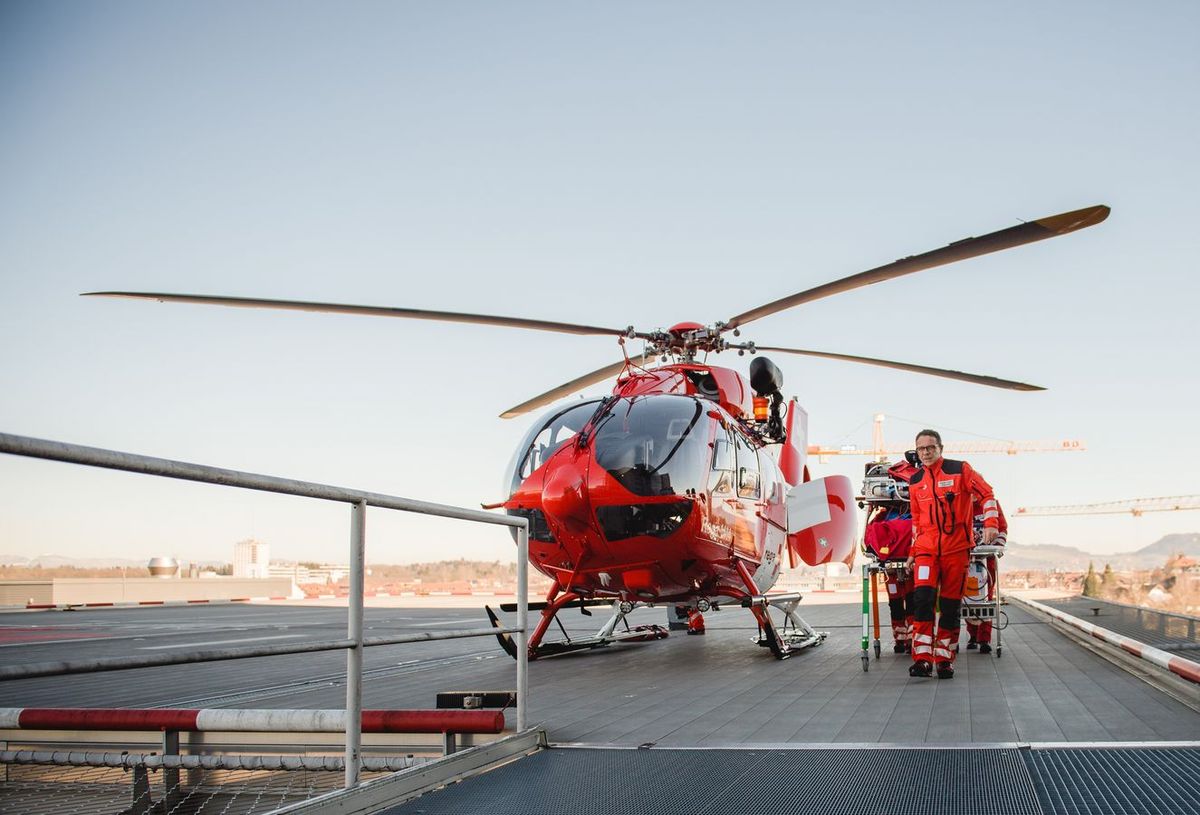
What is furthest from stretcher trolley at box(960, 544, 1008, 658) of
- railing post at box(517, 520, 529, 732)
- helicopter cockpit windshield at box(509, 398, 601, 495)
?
railing post at box(517, 520, 529, 732)

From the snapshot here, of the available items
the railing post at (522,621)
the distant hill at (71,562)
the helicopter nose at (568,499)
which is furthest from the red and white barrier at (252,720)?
the helicopter nose at (568,499)

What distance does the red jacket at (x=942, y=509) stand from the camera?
7906 mm

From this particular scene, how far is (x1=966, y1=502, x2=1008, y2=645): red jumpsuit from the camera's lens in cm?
900

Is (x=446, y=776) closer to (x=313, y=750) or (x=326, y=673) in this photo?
(x=313, y=750)

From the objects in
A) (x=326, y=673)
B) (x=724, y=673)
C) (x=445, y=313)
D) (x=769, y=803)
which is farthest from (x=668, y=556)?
(x=769, y=803)

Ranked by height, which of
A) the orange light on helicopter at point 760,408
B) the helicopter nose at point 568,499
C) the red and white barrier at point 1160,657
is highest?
the orange light on helicopter at point 760,408

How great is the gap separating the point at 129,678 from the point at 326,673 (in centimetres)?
192

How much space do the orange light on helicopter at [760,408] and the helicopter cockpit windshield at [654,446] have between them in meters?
2.29

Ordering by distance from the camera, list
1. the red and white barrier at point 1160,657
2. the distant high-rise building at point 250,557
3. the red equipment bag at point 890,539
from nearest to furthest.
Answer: the distant high-rise building at point 250,557, the red and white barrier at point 1160,657, the red equipment bag at point 890,539

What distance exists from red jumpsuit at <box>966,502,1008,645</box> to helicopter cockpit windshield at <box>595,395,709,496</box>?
2756 millimetres

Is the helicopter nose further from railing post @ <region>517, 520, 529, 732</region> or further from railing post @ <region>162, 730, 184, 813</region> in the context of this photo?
railing post @ <region>162, 730, 184, 813</region>

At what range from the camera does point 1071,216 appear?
6.09 metres

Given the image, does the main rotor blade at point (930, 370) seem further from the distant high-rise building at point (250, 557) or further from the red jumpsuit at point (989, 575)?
the distant high-rise building at point (250, 557)

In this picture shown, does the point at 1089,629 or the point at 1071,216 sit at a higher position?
the point at 1071,216
